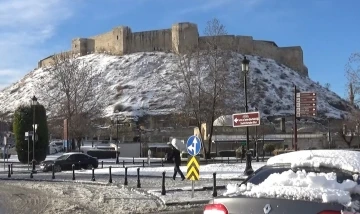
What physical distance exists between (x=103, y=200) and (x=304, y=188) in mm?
11689

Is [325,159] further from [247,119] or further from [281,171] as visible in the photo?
[247,119]

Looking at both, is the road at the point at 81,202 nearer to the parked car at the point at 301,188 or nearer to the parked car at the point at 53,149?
the parked car at the point at 301,188

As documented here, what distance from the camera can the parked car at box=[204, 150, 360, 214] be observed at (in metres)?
5.60

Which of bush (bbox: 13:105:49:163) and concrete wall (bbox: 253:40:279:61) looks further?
concrete wall (bbox: 253:40:279:61)

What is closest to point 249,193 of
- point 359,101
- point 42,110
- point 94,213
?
point 94,213

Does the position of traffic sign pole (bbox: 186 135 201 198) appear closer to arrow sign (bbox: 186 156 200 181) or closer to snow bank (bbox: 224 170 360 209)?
arrow sign (bbox: 186 156 200 181)

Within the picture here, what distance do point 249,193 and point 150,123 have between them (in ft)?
392

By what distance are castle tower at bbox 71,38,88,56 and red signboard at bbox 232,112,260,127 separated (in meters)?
154

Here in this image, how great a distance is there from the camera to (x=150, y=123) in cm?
12531

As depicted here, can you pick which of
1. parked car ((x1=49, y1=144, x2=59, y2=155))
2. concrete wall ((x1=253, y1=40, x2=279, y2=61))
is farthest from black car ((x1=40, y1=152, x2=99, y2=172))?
concrete wall ((x1=253, y1=40, x2=279, y2=61))

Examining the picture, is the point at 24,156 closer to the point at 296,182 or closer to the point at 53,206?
the point at 53,206

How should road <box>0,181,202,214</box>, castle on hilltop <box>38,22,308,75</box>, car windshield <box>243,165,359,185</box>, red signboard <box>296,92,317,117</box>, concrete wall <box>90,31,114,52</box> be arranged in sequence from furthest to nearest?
concrete wall <box>90,31,114,52</box>, castle on hilltop <box>38,22,308,75</box>, red signboard <box>296,92,317,117</box>, road <box>0,181,202,214</box>, car windshield <box>243,165,359,185</box>

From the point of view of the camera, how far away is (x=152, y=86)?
15138cm

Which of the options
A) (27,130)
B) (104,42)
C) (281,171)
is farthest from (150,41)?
(281,171)
